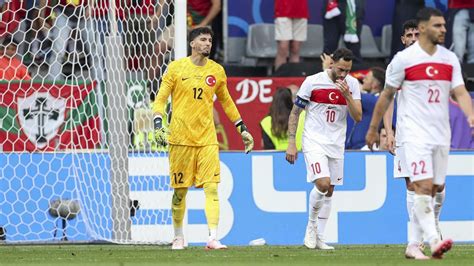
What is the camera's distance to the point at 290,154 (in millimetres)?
13836

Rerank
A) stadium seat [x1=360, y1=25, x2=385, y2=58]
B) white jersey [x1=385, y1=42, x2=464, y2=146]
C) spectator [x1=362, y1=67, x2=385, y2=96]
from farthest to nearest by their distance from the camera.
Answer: stadium seat [x1=360, y1=25, x2=385, y2=58] → spectator [x1=362, y1=67, x2=385, y2=96] → white jersey [x1=385, y1=42, x2=464, y2=146]

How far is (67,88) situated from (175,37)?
1.86 metres

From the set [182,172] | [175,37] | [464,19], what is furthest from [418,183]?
[464,19]

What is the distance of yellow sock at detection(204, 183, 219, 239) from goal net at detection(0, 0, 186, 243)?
168 cm

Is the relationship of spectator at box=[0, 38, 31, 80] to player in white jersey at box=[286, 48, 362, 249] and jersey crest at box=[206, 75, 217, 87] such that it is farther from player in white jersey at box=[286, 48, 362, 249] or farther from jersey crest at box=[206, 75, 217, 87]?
player in white jersey at box=[286, 48, 362, 249]

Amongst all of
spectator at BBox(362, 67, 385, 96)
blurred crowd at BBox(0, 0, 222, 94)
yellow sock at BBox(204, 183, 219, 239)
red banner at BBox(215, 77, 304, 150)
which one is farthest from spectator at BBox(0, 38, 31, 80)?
spectator at BBox(362, 67, 385, 96)

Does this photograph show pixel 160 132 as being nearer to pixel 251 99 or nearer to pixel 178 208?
pixel 178 208

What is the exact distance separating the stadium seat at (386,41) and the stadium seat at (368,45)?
0.26ft

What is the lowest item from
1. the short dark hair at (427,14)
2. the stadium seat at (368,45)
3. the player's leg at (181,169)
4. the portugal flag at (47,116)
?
the player's leg at (181,169)

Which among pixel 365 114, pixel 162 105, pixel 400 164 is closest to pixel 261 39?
pixel 365 114

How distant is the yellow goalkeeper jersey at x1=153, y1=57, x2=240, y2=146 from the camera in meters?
13.6

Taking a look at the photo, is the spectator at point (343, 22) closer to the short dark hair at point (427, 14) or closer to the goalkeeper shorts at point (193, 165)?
the goalkeeper shorts at point (193, 165)

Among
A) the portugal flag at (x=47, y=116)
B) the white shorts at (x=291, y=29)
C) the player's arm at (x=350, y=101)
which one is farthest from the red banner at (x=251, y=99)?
the player's arm at (x=350, y=101)

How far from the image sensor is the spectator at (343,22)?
1967 centimetres
